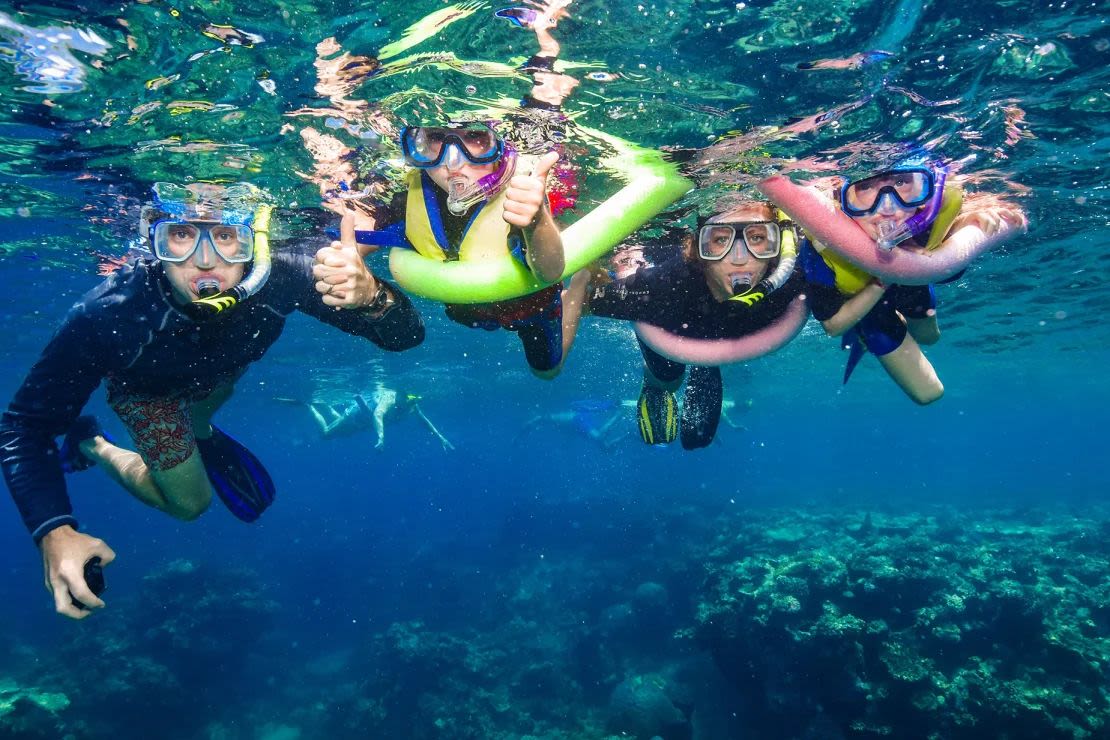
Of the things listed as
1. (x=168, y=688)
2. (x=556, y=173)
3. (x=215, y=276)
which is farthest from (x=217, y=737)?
(x=556, y=173)

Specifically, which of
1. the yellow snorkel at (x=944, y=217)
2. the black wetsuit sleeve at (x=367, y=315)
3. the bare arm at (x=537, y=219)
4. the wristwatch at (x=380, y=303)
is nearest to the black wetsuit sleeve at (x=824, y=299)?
the yellow snorkel at (x=944, y=217)

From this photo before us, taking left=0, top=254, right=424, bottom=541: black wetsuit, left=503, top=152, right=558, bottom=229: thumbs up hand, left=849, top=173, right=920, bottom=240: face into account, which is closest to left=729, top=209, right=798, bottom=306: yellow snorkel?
left=849, top=173, right=920, bottom=240: face

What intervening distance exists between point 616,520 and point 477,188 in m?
28.0

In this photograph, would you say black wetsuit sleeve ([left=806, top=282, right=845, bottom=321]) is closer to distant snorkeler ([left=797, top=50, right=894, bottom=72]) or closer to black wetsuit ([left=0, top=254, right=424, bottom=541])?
distant snorkeler ([left=797, top=50, right=894, bottom=72])

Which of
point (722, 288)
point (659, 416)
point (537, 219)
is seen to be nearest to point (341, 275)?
point (537, 219)

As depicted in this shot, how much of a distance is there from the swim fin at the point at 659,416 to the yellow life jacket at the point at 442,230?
206 inches

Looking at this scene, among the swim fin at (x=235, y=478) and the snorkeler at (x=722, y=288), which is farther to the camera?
the swim fin at (x=235, y=478)

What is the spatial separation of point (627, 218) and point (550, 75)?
289cm

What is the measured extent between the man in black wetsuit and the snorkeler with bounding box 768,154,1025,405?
4.14 metres

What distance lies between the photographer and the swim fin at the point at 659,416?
8.98 m

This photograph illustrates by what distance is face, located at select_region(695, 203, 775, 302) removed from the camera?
5637 mm

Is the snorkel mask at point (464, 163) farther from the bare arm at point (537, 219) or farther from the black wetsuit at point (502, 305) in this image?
the bare arm at point (537, 219)

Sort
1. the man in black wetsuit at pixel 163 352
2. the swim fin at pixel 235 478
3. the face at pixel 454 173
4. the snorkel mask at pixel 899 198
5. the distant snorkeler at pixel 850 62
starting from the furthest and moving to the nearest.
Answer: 1. the swim fin at pixel 235 478
2. the distant snorkeler at pixel 850 62
3. the face at pixel 454 173
4. the snorkel mask at pixel 899 198
5. the man in black wetsuit at pixel 163 352

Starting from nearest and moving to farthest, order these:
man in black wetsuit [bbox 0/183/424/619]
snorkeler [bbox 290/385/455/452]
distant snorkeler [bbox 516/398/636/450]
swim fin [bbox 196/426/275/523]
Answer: man in black wetsuit [bbox 0/183/424/619] < swim fin [bbox 196/426/275/523] < snorkeler [bbox 290/385/455/452] < distant snorkeler [bbox 516/398/636/450]
